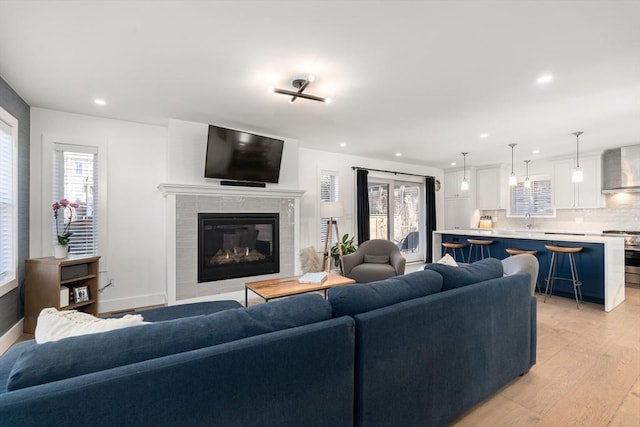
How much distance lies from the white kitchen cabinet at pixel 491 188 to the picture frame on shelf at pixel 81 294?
25.1 ft

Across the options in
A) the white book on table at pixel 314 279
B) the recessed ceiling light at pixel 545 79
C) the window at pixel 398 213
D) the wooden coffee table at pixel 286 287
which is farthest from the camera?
the window at pixel 398 213

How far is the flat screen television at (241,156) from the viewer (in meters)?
3.99

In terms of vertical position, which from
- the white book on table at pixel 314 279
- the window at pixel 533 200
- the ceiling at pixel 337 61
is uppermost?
the ceiling at pixel 337 61

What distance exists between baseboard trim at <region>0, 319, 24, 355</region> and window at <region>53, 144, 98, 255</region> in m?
0.93

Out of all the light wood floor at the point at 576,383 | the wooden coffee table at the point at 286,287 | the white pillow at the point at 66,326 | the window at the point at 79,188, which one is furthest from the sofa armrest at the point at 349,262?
the white pillow at the point at 66,326

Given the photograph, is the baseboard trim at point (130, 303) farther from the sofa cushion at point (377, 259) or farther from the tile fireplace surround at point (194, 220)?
the sofa cushion at point (377, 259)

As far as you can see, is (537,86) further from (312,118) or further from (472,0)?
(312,118)

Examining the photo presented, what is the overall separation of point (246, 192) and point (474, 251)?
4.18 m

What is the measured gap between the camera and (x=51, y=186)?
A: 3.52 m

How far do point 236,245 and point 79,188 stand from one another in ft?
6.73

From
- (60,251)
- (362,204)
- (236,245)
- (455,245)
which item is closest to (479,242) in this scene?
(455,245)

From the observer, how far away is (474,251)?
18.0ft

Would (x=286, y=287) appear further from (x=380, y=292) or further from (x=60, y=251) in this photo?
(x=60, y=251)

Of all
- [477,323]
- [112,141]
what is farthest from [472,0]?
[112,141]
